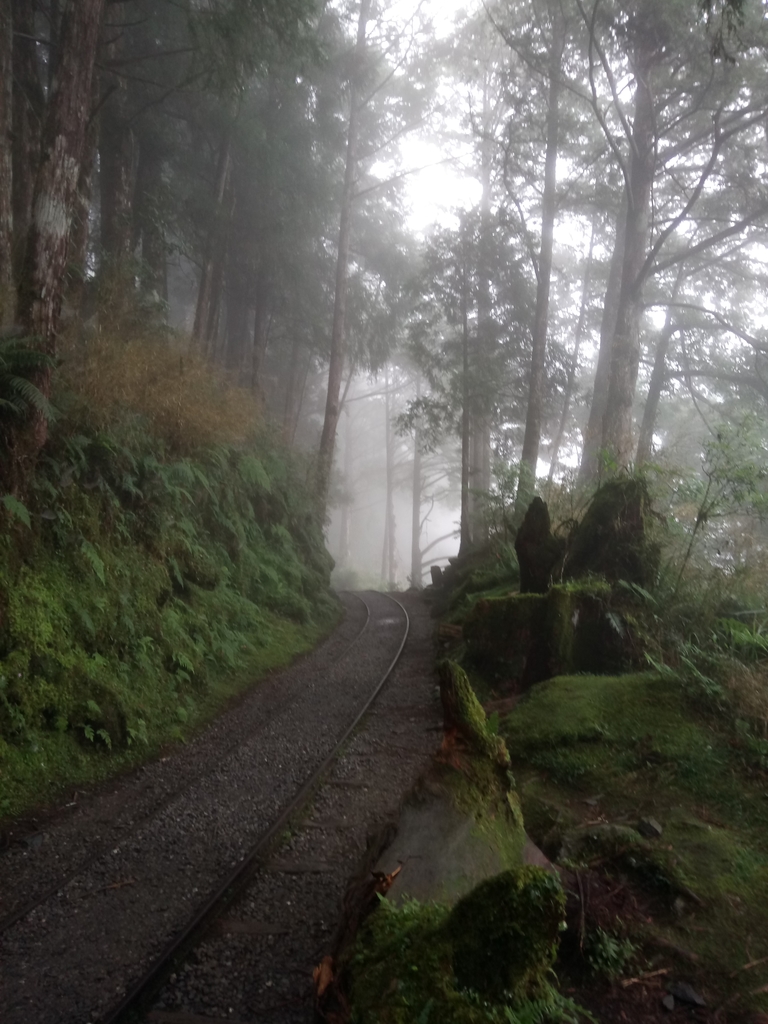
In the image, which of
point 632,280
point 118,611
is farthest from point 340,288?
point 118,611

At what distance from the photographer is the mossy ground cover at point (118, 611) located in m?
6.59

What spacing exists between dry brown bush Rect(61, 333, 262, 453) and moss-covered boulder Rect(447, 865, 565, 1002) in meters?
7.49

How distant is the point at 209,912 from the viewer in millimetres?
4254

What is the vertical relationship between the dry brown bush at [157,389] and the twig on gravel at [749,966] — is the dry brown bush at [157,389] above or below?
above

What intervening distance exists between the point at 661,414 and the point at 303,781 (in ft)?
81.0

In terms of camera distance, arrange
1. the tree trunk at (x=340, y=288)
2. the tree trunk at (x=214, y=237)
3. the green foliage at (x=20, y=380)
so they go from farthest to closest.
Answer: the tree trunk at (x=340, y=288)
the tree trunk at (x=214, y=237)
the green foliage at (x=20, y=380)

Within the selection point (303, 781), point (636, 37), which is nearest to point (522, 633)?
point (303, 781)

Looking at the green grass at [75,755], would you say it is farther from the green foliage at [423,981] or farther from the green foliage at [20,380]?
the green foliage at [423,981]

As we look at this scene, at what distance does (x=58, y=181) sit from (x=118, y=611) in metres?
4.80

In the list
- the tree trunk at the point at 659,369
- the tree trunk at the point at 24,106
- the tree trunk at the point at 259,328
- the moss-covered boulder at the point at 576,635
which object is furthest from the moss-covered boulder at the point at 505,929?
the tree trunk at the point at 659,369

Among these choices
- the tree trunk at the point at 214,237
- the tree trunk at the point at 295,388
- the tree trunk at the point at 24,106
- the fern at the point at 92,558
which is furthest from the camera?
the tree trunk at the point at 295,388

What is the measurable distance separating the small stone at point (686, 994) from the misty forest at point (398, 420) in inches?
0.6

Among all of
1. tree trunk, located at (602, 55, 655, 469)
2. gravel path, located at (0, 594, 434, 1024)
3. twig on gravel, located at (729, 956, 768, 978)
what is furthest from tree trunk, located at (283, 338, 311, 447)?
twig on gravel, located at (729, 956, 768, 978)

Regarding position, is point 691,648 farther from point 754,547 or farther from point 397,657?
point 397,657
